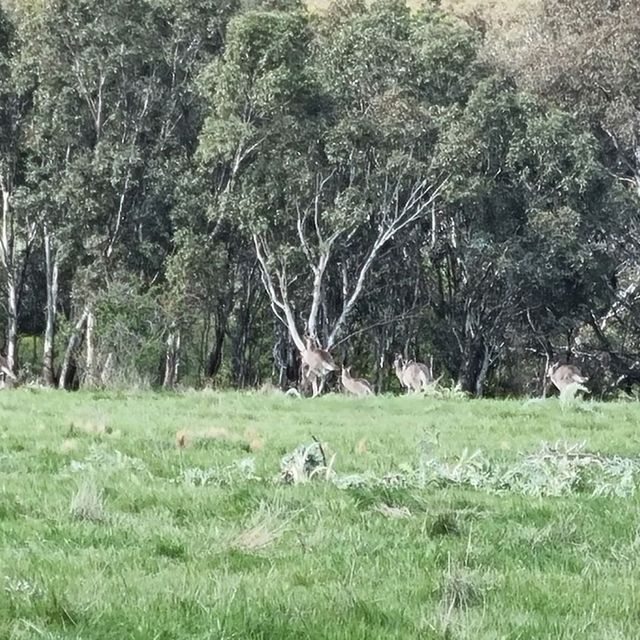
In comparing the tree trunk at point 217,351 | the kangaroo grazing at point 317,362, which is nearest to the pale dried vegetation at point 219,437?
the kangaroo grazing at point 317,362

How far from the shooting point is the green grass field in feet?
16.2

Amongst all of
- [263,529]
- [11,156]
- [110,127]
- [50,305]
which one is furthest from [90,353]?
[263,529]

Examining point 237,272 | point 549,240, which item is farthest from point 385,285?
A: point 549,240

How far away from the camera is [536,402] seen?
20.1 m

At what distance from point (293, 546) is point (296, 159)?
2384cm

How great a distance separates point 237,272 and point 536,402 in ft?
58.2

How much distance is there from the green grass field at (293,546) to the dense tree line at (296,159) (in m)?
17.1

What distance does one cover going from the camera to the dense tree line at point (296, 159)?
29.1m

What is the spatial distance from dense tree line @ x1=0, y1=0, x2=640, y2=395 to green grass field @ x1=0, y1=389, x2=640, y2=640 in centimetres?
1713

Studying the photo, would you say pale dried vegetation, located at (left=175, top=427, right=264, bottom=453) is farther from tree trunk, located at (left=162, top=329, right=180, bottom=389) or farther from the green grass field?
tree trunk, located at (left=162, top=329, right=180, bottom=389)

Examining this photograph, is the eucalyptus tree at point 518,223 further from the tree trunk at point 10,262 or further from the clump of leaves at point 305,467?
the clump of leaves at point 305,467

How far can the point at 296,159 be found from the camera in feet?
97.2


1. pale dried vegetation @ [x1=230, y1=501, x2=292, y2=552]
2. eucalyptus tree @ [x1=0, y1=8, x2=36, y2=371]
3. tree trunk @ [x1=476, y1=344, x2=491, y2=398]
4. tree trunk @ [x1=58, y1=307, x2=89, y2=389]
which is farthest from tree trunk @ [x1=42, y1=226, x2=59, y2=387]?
pale dried vegetation @ [x1=230, y1=501, x2=292, y2=552]

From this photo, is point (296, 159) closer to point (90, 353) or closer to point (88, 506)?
point (90, 353)
